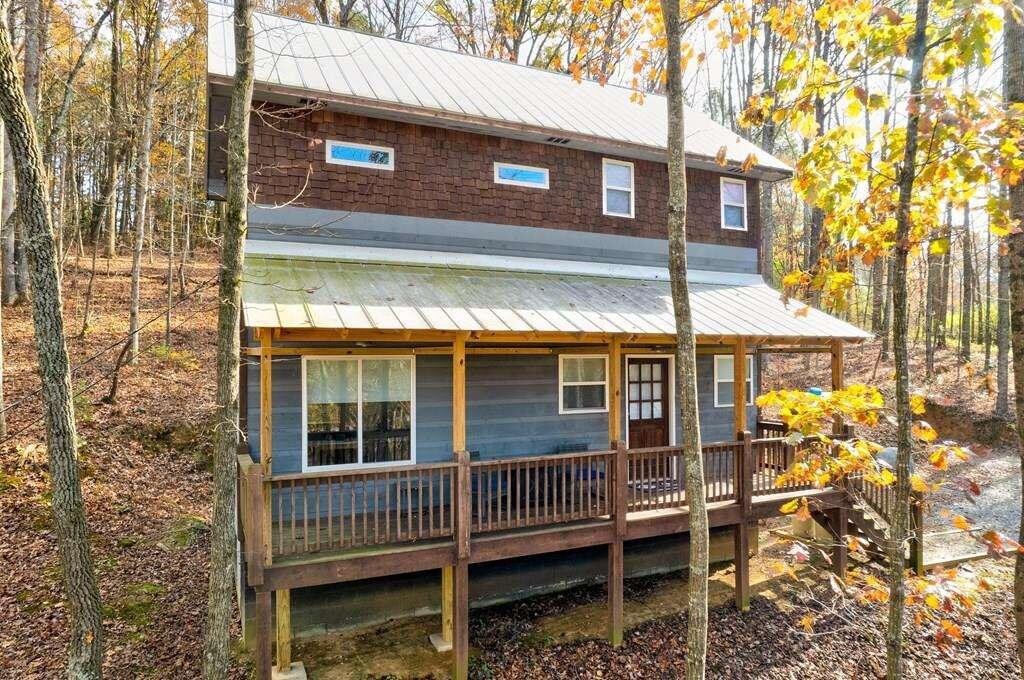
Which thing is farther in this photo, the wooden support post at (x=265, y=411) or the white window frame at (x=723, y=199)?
the white window frame at (x=723, y=199)

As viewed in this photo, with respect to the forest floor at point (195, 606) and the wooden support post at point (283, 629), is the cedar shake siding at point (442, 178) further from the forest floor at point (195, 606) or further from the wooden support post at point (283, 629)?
the wooden support post at point (283, 629)

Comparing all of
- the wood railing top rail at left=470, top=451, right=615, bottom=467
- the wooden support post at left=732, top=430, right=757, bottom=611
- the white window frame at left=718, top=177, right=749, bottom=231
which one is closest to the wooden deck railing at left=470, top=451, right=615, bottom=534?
the wood railing top rail at left=470, top=451, right=615, bottom=467

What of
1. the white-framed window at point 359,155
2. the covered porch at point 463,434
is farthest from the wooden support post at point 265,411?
the white-framed window at point 359,155

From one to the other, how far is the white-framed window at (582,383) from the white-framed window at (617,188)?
3.01 m

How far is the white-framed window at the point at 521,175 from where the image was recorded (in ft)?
33.2

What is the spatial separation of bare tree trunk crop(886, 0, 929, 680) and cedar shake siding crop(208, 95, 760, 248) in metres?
6.02

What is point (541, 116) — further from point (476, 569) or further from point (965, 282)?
point (965, 282)

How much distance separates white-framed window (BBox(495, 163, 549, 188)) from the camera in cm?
1012

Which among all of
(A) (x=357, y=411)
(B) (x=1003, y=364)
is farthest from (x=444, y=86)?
(B) (x=1003, y=364)

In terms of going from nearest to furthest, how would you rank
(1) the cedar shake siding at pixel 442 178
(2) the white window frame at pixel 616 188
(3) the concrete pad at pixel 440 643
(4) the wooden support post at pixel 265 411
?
(4) the wooden support post at pixel 265 411 < (3) the concrete pad at pixel 440 643 < (1) the cedar shake siding at pixel 442 178 < (2) the white window frame at pixel 616 188

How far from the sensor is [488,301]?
8273mm

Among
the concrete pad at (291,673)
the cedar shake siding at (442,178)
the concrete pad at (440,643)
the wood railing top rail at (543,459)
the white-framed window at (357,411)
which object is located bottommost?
the concrete pad at (440,643)

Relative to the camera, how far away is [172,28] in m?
17.1

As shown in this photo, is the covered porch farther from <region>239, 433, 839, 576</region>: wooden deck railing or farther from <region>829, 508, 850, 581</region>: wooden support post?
<region>829, 508, 850, 581</region>: wooden support post
